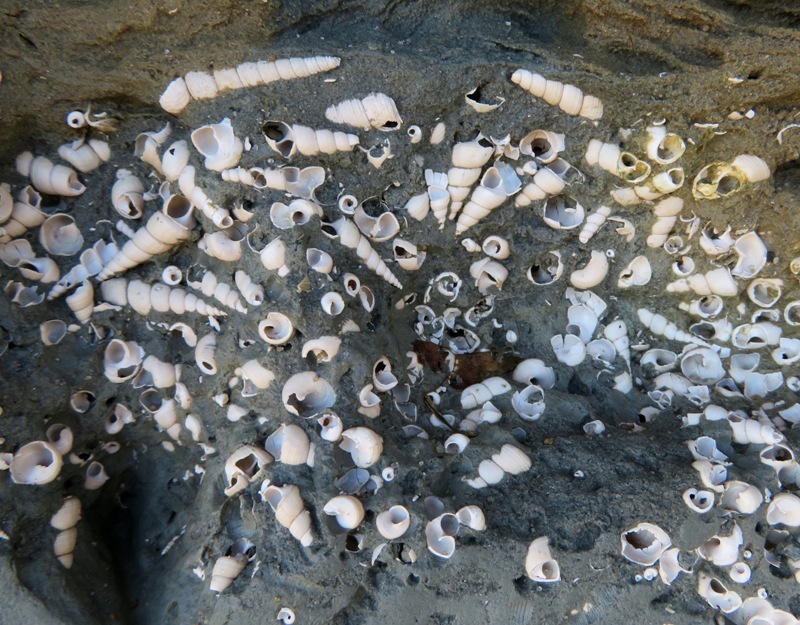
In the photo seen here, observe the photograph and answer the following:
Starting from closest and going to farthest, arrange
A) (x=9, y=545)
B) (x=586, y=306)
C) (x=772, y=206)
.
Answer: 1. (x=9, y=545)
2. (x=772, y=206)
3. (x=586, y=306)

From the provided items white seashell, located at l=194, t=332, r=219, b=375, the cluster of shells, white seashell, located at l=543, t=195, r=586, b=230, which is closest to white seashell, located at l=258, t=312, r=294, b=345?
the cluster of shells

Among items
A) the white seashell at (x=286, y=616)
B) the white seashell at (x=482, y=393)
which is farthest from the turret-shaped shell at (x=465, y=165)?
the white seashell at (x=286, y=616)

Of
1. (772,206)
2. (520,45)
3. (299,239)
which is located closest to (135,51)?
(299,239)

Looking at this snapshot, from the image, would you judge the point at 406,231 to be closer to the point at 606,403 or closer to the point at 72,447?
the point at 606,403

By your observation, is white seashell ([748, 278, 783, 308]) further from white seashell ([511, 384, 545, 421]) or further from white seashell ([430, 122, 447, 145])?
white seashell ([430, 122, 447, 145])

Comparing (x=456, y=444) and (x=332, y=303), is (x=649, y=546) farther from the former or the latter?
(x=332, y=303)

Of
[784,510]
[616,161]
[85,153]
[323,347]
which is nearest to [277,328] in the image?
[323,347]
